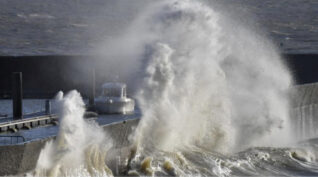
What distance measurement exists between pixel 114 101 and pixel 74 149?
596 centimetres

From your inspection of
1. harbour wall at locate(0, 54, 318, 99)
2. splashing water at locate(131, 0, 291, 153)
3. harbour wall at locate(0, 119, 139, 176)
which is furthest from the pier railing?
harbour wall at locate(0, 54, 318, 99)

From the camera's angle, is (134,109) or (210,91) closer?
(134,109)

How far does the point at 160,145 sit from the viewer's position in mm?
19375

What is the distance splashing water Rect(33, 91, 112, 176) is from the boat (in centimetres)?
412

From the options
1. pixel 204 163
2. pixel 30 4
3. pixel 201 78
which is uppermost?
pixel 30 4

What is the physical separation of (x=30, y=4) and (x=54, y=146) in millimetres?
78453

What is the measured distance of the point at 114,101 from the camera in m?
20.7

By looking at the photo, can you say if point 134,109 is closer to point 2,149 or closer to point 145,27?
point 145,27

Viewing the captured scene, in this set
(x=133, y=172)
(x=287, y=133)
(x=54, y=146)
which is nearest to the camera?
(x=54, y=146)

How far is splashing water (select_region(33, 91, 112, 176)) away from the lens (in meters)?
14.2

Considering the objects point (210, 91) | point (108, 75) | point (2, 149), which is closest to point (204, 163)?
point (210, 91)

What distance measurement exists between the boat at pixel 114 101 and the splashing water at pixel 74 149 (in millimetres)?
4121

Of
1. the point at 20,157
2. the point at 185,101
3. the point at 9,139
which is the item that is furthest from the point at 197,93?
the point at 20,157

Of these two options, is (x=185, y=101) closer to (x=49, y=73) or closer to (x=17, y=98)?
(x=17, y=98)
